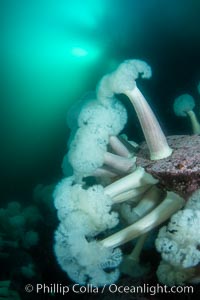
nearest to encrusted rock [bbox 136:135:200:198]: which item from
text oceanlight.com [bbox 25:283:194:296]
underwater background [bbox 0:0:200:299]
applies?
text oceanlight.com [bbox 25:283:194:296]

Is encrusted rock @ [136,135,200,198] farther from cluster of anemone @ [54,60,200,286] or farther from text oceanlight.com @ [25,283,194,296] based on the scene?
text oceanlight.com @ [25,283,194,296]

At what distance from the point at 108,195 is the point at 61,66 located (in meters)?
1.97

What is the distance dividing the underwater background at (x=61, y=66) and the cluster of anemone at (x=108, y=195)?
95 centimetres

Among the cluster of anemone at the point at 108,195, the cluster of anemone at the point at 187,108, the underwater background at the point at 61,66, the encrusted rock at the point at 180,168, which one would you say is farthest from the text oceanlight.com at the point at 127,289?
the cluster of anemone at the point at 187,108

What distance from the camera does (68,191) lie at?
2602mm

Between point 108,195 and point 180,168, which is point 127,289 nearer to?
point 108,195

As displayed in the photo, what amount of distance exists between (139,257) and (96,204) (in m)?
0.80

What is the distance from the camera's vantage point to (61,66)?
3.95m

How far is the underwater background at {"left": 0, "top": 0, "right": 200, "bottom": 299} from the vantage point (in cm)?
339

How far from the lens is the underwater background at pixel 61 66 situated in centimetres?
339

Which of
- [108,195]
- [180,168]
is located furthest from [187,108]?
[108,195]

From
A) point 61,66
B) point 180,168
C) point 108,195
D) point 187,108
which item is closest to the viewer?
point 180,168

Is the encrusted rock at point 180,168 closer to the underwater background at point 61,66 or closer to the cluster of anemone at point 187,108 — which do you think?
the cluster of anemone at point 187,108

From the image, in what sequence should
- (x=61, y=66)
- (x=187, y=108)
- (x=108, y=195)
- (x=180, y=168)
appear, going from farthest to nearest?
(x=61, y=66), (x=187, y=108), (x=108, y=195), (x=180, y=168)
